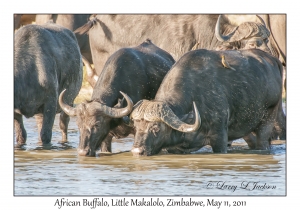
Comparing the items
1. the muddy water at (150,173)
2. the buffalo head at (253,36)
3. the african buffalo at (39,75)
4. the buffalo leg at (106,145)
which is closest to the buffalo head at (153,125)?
the muddy water at (150,173)

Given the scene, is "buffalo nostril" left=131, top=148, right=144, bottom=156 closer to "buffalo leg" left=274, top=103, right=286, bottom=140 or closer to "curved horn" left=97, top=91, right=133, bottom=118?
"curved horn" left=97, top=91, right=133, bottom=118

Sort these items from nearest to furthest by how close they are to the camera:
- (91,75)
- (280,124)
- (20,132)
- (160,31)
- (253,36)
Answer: (280,124)
(20,132)
(253,36)
(160,31)
(91,75)

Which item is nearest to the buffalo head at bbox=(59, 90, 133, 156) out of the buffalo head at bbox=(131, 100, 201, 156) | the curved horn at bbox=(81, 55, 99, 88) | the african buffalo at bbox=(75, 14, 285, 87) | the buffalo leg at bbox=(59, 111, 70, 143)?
the buffalo head at bbox=(131, 100, 201, 156)

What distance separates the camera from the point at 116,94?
48.8ft

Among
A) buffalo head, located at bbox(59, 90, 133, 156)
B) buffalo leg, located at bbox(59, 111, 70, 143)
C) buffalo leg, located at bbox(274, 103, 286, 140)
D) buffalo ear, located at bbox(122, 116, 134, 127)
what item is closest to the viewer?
buffalo ear, located at bbox(122, 116, 134, 127)

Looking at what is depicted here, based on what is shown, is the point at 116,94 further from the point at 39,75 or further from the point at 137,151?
the point at 39,75

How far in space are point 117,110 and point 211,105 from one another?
4.76 feet

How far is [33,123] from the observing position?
2023 cm

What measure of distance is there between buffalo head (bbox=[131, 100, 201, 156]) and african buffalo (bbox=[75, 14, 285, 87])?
6.10 meters

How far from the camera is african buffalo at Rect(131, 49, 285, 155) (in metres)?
13.8

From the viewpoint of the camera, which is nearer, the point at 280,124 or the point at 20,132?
the point at 280,124

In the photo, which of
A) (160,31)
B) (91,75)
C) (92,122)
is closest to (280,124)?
(92,122)

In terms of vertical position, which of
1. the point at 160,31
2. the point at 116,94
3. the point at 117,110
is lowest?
the point at 117,110

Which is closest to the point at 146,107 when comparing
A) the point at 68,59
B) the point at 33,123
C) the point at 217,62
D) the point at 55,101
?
the point at 217,62
